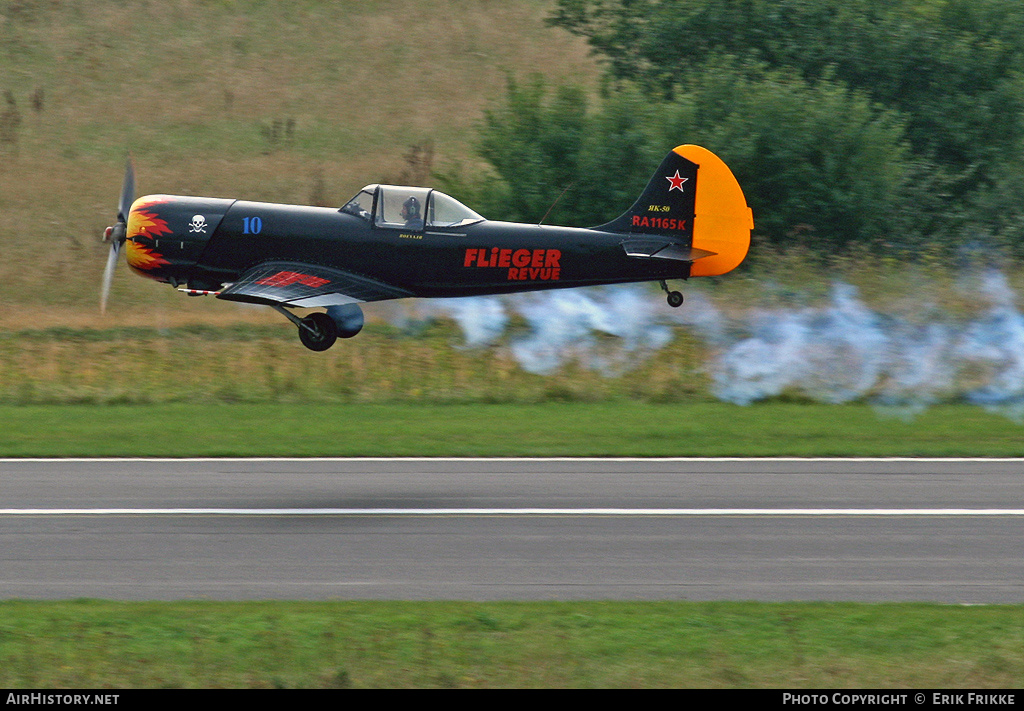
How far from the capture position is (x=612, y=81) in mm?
36812

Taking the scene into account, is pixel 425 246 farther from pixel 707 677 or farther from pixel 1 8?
pixel 1 8

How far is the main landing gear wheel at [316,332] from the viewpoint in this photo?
1772 centimetres

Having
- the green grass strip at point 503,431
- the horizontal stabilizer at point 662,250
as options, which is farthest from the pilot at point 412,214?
the green grass strip at point 503,431

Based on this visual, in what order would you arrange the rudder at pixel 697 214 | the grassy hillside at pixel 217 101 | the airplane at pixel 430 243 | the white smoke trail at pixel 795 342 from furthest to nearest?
the grassy hillside at pixel 217 101 → the white smoke trail at pixel 795 342 → the rudder at pixel 697 214 → the airplane at pixel 430 243

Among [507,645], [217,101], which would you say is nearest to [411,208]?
[507,645]

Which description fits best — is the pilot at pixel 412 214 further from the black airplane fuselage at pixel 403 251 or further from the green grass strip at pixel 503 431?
the green grass strip at pixel 503 431

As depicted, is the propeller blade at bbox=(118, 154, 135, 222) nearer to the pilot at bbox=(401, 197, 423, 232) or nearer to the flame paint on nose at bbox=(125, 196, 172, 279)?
the flame paint on nose at bbox=(125, 196, 172, 279)

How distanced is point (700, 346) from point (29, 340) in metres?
15.4

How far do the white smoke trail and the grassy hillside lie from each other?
42.1 feet

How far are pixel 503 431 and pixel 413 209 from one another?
4.42 m

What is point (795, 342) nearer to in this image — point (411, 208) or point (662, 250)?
point (662, 250)

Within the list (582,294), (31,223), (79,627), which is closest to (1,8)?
(31,223)

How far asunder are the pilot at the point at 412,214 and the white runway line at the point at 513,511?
480cm

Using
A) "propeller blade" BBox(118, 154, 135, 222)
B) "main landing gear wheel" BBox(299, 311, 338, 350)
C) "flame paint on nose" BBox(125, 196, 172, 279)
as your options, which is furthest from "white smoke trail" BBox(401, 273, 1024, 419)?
"flame paint on nose" BBox(125, 196, 172, 279)
